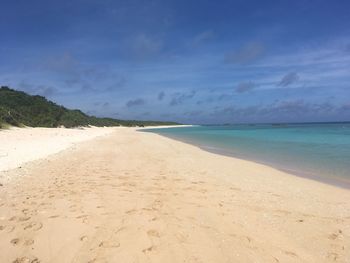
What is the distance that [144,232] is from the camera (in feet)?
16.7

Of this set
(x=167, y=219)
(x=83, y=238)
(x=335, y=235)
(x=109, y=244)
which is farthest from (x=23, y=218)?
(x=335, y=235)

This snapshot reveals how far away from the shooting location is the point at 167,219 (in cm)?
575

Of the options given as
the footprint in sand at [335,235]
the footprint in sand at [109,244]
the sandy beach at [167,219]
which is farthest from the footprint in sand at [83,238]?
the footprint in sand at [335,235]

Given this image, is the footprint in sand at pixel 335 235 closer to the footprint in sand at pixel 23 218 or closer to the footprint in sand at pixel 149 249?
the footprint in sand at pixel 149 249

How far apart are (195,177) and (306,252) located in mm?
5816

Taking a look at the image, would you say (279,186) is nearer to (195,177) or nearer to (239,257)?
(195,177)

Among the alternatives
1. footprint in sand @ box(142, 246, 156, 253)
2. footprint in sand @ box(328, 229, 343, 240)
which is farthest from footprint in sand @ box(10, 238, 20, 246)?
footprint in sand @ box(328, 229, 343, 240)

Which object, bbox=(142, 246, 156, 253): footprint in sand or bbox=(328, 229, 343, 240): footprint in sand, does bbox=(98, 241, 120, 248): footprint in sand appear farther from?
bbox=(328, 229, 343, 240): footprint in sand

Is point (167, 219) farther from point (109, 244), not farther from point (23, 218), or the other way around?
point (23, 218)

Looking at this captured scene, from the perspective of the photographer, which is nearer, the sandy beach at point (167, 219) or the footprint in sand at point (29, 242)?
the sandy beach at point (167, 219)

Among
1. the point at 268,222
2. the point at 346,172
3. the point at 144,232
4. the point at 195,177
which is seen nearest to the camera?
the point at 144,232

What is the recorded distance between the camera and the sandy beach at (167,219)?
174 inches

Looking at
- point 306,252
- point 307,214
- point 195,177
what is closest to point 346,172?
point 195,177

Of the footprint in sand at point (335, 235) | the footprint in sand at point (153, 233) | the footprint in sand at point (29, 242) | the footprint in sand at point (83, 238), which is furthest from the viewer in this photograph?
the footprint in sand at point (335, 235)
